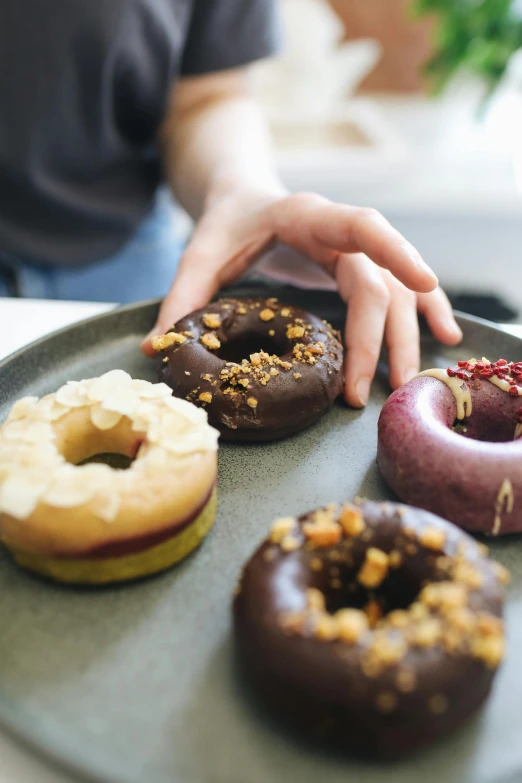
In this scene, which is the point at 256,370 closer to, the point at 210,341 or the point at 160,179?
the point at 210,341

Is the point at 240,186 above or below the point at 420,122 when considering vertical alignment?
above

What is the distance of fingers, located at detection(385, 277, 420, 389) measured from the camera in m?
1.25

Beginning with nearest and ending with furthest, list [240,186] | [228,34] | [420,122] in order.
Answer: [240,186]
[228,34]
[420,122]

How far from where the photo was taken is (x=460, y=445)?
959 millimetres

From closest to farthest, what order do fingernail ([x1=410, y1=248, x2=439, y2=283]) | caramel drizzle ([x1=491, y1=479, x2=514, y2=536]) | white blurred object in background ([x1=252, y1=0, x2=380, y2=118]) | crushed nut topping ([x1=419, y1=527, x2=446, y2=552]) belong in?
crushed nut topping ([x1=419, y1=527, x2=446, y2=552])
caramel drizzle ([x1=491, y1=479, x2=514, y2=536])
fingernail ([x1=410, y1=248, x2=439, y2=283])
white blurred object in background ([x1=252, y1=0, x2=380, y2=118])

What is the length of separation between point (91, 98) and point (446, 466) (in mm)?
1282

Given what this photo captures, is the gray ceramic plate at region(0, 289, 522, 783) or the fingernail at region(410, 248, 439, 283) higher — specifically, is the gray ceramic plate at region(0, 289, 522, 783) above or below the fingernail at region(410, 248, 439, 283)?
below

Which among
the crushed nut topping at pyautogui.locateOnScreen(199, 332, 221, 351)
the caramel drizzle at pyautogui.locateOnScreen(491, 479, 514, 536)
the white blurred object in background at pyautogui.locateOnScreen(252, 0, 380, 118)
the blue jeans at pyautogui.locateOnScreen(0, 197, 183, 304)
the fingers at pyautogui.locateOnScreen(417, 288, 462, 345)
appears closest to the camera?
the caramel drizzle at pyautogui.locateOnScreen(491, 479, 514, 536)

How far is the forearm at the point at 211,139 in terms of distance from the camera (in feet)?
5.63

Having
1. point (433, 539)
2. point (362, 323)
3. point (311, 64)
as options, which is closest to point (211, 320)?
point (362, 323)

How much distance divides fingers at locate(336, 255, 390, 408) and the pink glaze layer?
140 millimetres

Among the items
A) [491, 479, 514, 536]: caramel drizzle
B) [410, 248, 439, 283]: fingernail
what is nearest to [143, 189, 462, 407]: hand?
[410, 248, 439, 283]: fingernail

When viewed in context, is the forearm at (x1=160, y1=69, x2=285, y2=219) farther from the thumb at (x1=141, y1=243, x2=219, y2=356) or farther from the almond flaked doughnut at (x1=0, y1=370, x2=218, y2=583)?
the almond flaked doughnut at (x1=0, y1=370, x2=218, y2=583)

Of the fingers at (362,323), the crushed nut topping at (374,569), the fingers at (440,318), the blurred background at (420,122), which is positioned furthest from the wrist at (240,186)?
the crushed nut topping at (374,569)
